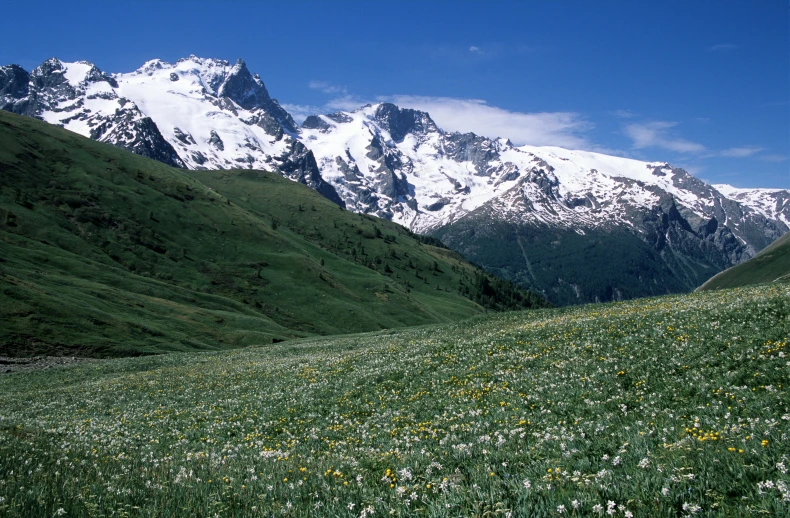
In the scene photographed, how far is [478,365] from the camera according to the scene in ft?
A: 70.6

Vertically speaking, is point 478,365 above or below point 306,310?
above

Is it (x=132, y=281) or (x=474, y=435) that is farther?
(x=132, y=281)

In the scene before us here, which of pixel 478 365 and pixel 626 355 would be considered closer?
pixel 626 355

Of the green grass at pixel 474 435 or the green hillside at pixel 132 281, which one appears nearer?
the green grass at pixel 474 435

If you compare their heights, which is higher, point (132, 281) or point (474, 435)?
point (474, 435)

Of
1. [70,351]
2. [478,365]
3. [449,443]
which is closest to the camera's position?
[449,443]

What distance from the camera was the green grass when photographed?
277 inches

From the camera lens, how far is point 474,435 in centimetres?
1219

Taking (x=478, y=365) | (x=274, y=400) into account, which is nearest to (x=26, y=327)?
(x=274, y=400)

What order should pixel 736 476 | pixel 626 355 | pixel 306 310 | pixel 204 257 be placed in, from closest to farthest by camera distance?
pixel 736 476 < pixel 626 355 < pixel 306 310 < pixel 204 257

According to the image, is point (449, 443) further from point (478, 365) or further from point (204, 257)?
point (204, 257)

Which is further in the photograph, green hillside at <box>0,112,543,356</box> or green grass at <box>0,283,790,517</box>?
green hillside at <box>0,112,543,356</box>

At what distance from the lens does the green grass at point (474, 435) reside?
7043mm

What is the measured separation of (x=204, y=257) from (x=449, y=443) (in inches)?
7149
